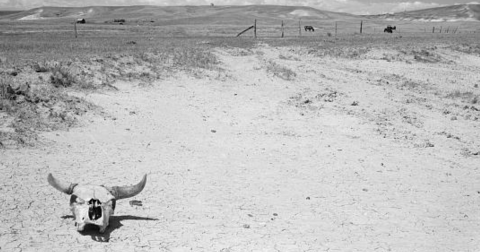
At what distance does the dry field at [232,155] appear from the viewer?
6.36m

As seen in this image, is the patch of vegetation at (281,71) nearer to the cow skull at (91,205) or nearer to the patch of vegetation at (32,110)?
the patch of vegetation at (32,110)

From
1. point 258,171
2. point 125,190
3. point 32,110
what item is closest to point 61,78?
point 32,110

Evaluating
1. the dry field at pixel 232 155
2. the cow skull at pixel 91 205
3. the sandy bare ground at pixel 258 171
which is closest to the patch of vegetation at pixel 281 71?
the dry field at pixel 232 155

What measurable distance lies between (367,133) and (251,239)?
7.23m

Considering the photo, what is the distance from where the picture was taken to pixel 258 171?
9.10 metres

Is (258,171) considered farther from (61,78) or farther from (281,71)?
(281,71)

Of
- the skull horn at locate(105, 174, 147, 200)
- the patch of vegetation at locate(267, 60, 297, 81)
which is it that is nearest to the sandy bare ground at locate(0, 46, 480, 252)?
the skull horn at locate(105, 174, 147, 200)

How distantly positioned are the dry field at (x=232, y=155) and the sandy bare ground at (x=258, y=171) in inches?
1.4

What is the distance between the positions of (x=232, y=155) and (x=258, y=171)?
1.13 metres

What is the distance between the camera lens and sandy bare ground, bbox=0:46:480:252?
627 cm

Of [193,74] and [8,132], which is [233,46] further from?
[8,132]

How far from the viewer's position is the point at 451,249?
20.5ft

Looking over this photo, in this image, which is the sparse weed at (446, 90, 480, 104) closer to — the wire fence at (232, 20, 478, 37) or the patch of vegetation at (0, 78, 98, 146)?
the patch of vegetation at (0, 78, 98, 146)

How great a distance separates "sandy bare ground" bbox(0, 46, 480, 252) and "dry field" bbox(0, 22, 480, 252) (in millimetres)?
34
